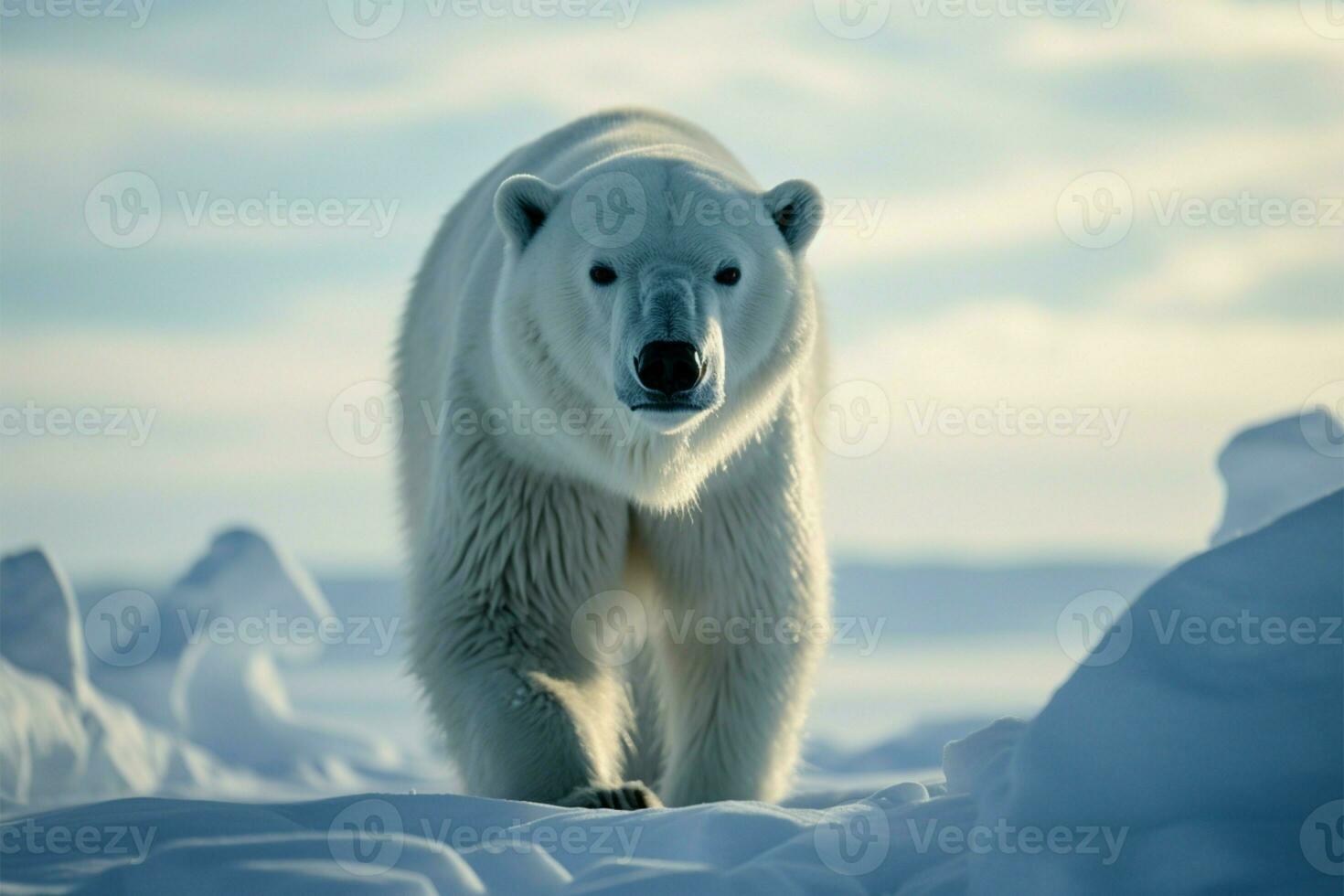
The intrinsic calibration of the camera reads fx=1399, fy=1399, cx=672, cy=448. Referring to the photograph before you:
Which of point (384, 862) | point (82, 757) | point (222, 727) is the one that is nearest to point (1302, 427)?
point (384, 862)

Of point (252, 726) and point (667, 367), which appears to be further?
point (252, 726)

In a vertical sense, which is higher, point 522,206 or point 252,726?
point 522,206

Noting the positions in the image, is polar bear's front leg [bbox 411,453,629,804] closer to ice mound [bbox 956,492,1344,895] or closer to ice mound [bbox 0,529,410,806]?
ice mound [bbox 956,492,1344,895]

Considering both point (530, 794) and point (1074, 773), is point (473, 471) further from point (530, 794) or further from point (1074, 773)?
point (1074, 773)

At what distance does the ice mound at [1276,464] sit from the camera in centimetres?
Result: 636

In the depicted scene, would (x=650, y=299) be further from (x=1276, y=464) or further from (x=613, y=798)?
(x=1276, y=464)

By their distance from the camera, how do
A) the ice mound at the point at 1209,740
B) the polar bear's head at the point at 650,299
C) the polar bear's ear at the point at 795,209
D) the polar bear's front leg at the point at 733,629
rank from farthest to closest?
the polar bear's front leg at the point at 733,629 → the polar bear's ear at the point at 795,209 → the polar bear's head at the point at 650,299 → the ice mound at the point at 1209,740

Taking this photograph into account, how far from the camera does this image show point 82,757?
1029 centimetres

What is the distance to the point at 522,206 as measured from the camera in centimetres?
501

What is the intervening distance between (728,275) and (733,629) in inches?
54.7

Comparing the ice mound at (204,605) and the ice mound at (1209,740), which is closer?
the ice mound at (1209,740)

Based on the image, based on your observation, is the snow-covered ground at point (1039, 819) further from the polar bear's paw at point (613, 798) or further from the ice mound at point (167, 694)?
the ice mound at point (167, 694)

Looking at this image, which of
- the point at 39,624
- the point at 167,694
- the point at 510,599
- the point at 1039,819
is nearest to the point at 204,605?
the point at 167,694

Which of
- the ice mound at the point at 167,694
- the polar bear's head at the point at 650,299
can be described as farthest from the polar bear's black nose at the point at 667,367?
the ice mound at the point at 167,694
